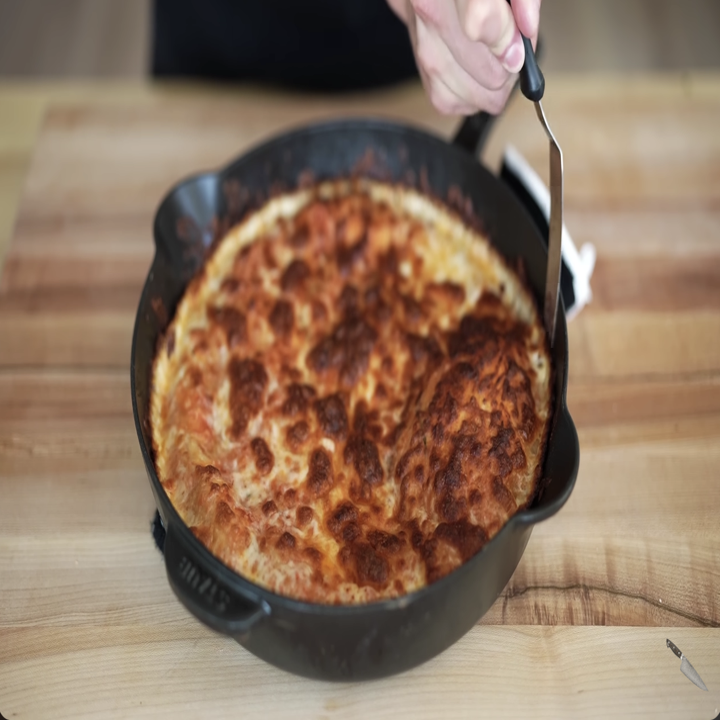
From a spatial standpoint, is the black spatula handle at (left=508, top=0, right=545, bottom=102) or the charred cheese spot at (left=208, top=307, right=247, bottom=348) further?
the charred cheese spot at (left=208, top=307, right=247, bottom=348)

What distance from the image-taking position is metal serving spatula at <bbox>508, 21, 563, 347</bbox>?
1.11 meters

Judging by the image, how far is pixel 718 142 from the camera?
1826mm

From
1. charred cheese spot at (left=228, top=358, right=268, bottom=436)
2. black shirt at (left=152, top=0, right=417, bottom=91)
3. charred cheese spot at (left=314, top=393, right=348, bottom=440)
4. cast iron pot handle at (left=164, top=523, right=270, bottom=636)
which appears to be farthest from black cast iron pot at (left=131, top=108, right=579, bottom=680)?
black shirt at (left=152, top=0, right=417, bottom=91)

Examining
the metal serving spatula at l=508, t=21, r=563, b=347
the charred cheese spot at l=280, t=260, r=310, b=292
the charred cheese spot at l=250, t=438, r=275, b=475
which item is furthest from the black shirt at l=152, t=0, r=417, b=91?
the charred cheese spot at l=250, t=438, r=275, b=475

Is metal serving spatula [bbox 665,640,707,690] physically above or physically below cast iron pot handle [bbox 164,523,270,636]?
below

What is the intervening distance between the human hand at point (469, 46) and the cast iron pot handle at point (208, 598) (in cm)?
75

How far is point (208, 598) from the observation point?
98cm

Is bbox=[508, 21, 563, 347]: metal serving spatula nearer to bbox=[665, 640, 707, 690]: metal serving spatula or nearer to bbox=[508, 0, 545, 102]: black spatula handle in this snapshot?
bbox=[508, 0, 545, 102]: black spatula handle

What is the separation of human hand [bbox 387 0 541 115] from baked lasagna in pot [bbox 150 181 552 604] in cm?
32

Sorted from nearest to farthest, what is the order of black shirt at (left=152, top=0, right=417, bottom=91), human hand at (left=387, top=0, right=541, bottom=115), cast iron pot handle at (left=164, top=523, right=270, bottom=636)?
cast iron pot handle at (left=164, top=523, right=270, bottom=636) → human hand at (left=387, top=0, right=541, bottom=115) → black shirt at (left=152, top=0, right=417, bottom=91)

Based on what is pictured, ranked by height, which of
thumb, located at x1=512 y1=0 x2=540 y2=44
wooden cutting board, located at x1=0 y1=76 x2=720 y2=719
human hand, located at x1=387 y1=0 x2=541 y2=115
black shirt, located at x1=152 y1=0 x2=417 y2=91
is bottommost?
wooden cutting board, located at x1=0 y1=76 x2=720 y2=719

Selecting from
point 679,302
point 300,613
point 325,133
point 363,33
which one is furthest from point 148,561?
point 363,33

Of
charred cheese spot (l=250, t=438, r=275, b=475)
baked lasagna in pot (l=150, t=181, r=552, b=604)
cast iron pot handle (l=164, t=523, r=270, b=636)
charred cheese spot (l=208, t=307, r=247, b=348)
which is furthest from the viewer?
charred cheese spot (l=208, t=307, r=247, b=348)

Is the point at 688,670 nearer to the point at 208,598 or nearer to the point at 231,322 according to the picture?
the point at 208,598
